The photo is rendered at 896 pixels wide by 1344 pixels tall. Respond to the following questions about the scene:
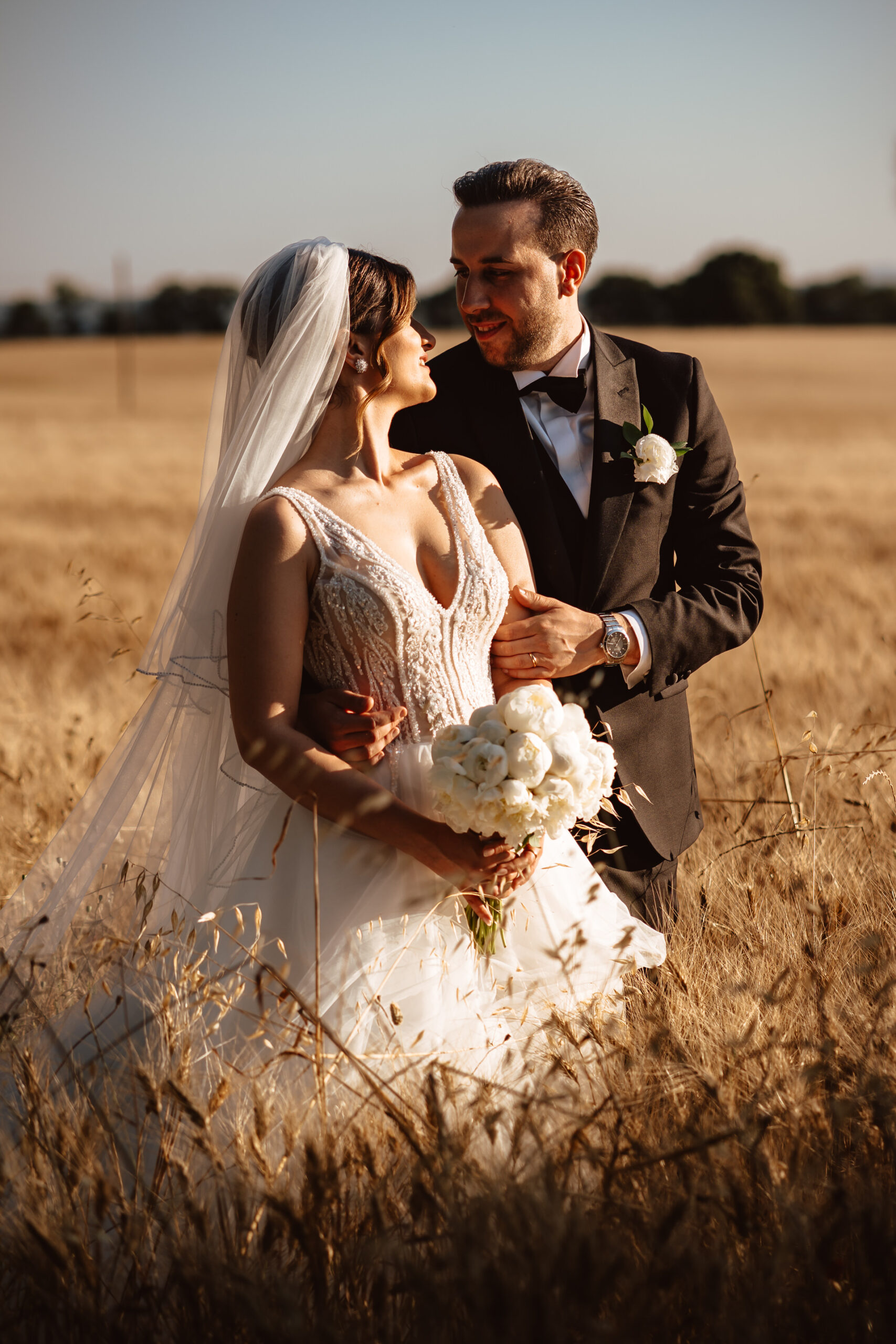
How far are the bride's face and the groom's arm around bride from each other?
59cm

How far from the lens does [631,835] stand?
3811 millimetres

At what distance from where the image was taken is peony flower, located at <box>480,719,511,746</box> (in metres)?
2.54

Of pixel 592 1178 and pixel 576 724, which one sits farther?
pixel 576 724

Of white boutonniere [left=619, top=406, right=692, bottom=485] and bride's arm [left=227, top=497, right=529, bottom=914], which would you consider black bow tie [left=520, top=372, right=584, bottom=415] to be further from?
bride's arm [left=227, top=497, right=529, bottom=914]

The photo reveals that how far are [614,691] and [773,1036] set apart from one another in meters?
1.52

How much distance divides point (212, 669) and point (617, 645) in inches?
49.6

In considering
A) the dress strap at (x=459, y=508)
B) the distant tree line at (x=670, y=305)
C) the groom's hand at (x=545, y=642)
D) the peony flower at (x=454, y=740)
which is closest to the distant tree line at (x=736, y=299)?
the distant tree line at (x=670, y=305)

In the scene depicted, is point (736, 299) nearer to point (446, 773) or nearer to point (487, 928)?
point (487, 928)

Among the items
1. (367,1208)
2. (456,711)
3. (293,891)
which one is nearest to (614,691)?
(456,711)

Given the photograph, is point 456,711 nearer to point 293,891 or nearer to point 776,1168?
point 293,891

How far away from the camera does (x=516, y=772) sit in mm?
2477

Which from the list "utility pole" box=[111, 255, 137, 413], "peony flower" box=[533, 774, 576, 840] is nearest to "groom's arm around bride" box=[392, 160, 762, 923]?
"peony flower" box=[533, 774, 576, 840]

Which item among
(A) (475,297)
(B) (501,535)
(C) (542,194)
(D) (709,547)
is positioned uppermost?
(C) (542,194)

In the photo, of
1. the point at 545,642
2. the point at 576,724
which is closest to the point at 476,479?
the point at 545,642
